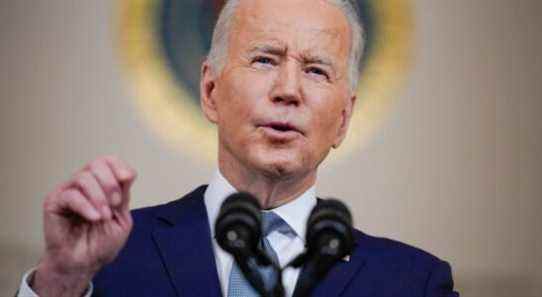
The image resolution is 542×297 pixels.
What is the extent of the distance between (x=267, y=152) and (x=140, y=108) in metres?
0.88

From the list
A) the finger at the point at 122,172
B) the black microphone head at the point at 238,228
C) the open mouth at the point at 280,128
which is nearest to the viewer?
the black microphone head at the point at 238,228

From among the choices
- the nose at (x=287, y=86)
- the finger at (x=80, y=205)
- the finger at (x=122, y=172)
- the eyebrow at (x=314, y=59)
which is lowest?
the finger at (x=80, y=205)

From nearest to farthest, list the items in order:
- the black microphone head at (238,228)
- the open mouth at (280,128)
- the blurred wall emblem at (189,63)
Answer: the black microphone head at (238,228) < the open mouth at (280,128) < the blurred wall emblem at (189,63)

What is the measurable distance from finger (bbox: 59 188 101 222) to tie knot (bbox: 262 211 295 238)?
0.87 meters

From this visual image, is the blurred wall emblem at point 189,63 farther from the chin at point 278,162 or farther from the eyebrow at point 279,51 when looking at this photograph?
the chin at point 278,162

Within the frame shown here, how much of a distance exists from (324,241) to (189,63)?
1.73 meters

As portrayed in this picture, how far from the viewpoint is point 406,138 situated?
3.26m

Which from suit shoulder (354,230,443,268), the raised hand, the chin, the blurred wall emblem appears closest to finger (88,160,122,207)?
the raised hand

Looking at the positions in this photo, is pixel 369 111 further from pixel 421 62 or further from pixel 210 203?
pixel 210 203

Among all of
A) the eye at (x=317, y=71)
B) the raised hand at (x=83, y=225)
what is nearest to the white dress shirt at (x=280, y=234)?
the eye at (x=317, y=71)

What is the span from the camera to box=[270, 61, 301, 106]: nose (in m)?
2.48

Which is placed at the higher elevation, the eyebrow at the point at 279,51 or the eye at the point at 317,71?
the eyebrow at the point at 279,51

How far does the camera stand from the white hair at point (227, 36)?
2.72 metres

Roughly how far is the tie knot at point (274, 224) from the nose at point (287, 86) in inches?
14.1
